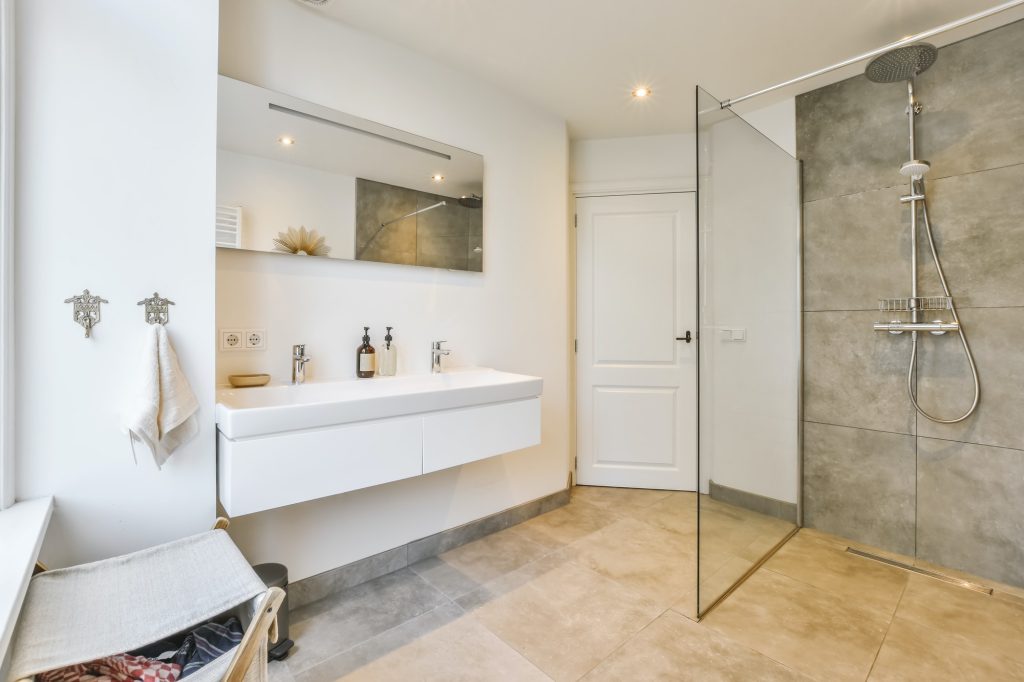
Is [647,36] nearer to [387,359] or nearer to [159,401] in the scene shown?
[387,359]

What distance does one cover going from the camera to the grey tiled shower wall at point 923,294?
83.0 inches

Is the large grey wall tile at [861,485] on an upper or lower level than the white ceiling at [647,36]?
lower

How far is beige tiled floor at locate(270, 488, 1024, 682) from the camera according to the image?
1.61m

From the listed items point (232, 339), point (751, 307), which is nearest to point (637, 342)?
point (751, 307)

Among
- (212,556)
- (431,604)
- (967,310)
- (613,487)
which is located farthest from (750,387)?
(212,556)

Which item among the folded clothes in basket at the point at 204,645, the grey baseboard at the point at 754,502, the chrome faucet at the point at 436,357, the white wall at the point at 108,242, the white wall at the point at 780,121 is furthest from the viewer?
the white wall at the point at 780,121

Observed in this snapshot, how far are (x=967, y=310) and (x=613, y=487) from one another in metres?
2.16

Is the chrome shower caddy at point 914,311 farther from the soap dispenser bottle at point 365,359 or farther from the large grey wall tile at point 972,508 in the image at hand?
the soap dispenser bottle at point 365,359

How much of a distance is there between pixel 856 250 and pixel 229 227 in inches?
116

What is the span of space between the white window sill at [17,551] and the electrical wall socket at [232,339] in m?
0.69

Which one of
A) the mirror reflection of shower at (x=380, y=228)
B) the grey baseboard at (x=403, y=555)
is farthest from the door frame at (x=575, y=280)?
the mirror reflection of shower at (x=380, y=228)

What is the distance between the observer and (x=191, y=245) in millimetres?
1487

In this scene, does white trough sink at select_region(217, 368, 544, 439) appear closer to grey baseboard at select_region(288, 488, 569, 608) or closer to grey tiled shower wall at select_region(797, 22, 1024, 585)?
grey baseboard at select_region(288, 488, 569, 608)

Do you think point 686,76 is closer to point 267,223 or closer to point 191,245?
point 267,223
